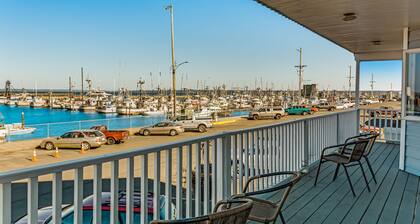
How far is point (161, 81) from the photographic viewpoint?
54906 mm

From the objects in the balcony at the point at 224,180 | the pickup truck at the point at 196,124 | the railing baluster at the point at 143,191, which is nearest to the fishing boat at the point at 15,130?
the pickup truck at the point at 196,124

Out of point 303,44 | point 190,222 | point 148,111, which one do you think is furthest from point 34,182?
point 148,111

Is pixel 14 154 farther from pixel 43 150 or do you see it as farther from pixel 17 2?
pixel 17 2

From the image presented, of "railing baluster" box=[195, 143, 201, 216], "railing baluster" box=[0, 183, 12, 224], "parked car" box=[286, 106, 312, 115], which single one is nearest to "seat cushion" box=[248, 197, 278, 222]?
"railing baluster" box=[195, 143, 201, 216]

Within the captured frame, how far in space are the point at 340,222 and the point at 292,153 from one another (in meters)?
1.57

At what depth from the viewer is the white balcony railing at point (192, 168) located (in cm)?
157

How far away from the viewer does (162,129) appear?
24359 millimetres

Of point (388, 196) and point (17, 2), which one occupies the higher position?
point (17, 2)

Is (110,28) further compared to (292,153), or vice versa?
(110,28)

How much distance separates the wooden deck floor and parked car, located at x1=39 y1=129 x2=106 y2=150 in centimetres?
1572

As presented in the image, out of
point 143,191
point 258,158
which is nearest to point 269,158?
point 258,158

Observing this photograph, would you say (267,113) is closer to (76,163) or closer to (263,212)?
(263,212)

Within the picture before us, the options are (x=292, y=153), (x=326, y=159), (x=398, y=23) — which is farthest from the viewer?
(x=398, y=23)

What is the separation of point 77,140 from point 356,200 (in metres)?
17.6
